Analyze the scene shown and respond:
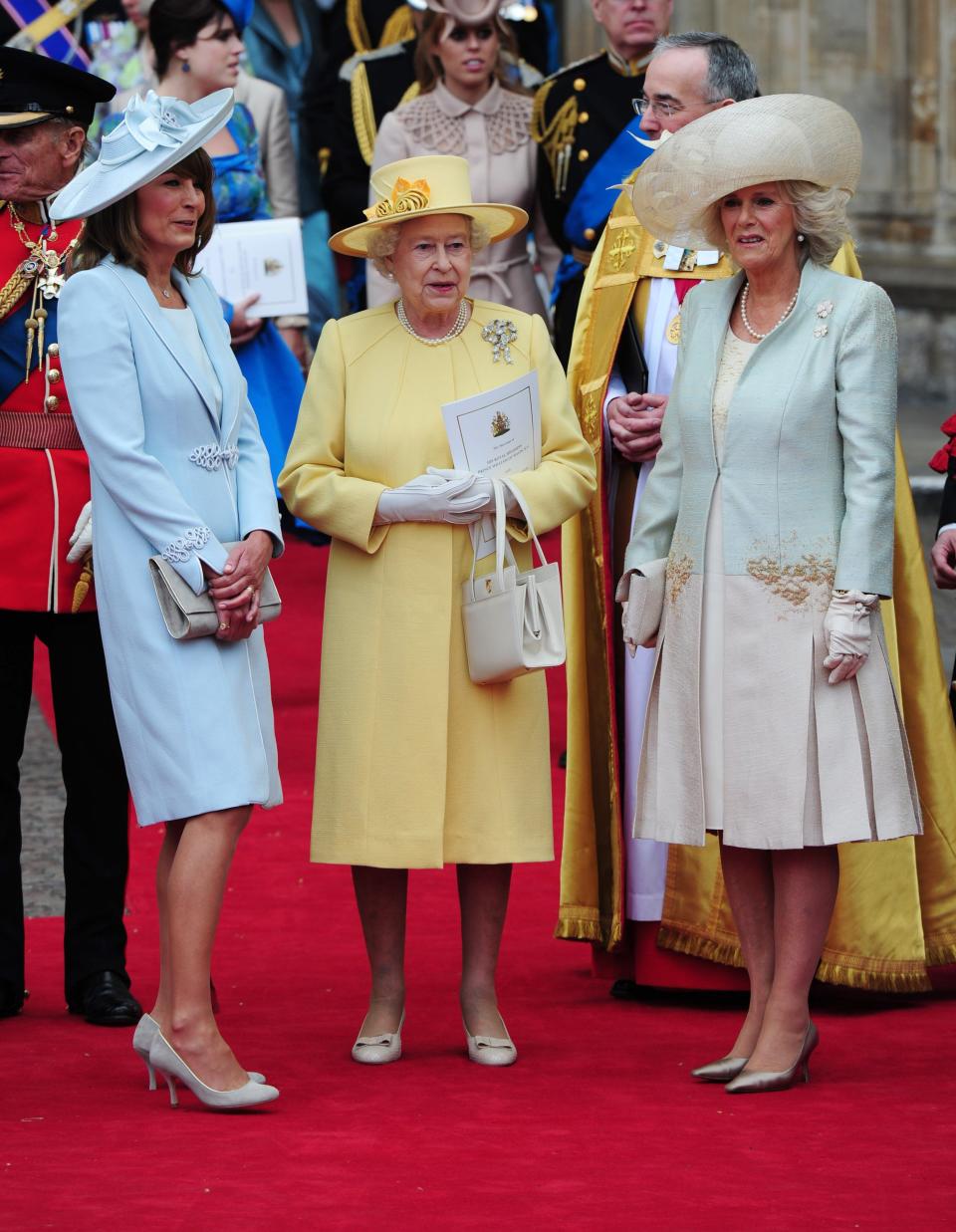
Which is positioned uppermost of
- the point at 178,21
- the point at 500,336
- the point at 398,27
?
the point at 398,27

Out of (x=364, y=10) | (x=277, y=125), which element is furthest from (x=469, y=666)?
(x=364, y=10)

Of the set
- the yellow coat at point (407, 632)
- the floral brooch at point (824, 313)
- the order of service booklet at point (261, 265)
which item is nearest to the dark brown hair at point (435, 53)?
the order of service booklet at point (261, 265)

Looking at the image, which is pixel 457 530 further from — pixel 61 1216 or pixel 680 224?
pixel 61 1216

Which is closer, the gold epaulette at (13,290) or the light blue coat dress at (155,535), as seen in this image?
the light blue coat dress at (155,535)

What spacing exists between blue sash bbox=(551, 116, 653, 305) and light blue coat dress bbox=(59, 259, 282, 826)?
1.29m

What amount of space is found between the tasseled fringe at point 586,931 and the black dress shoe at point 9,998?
111 centimetres

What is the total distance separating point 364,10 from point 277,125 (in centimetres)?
201

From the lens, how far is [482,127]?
7.30m

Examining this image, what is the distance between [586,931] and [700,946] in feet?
0.89

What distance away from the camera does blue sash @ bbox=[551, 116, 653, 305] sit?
541 cm

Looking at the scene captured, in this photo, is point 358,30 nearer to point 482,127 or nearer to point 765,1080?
point 482,127

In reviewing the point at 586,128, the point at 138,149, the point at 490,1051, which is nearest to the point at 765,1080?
the point at 490,1051

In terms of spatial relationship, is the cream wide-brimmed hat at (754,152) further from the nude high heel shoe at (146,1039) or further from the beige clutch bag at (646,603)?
the nude high heel shoe at (146,1039)

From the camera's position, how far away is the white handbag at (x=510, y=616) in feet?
13.8
